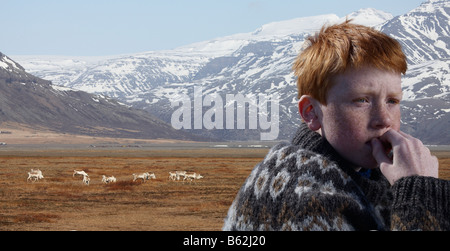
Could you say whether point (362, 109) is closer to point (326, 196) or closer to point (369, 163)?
point (369, 163)

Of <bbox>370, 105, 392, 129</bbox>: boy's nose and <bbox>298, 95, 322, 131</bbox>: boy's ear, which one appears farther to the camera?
<bbox>298, 95, 322, 131</bbox>: boy's ear

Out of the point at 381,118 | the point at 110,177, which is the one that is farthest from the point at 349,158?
the point at 110,177

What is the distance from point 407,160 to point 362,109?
1.13ft

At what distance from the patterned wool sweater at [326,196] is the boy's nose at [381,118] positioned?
27cm

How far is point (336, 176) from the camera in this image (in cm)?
345

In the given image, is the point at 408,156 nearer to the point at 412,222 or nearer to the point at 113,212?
the point at 412,222

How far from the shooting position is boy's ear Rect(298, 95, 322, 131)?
3.69 m

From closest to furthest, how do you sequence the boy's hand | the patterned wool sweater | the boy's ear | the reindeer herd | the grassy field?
the patterned wool sweater → the boy's hand → the boy's ear → the grassy field → the reindeer herd

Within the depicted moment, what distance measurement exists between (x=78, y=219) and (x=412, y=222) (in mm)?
33038

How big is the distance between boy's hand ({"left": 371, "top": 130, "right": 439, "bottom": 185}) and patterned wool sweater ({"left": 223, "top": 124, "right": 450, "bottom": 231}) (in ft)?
0.20

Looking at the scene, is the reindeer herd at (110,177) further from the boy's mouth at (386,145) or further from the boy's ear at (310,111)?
the boy's mouth at (386,145)

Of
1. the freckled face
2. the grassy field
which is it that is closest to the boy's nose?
the freckled face

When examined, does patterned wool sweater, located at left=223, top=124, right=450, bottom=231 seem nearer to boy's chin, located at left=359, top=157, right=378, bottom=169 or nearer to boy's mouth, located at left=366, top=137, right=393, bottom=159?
boy's chin, located at left=359, top=157, right=378, bottom=169
